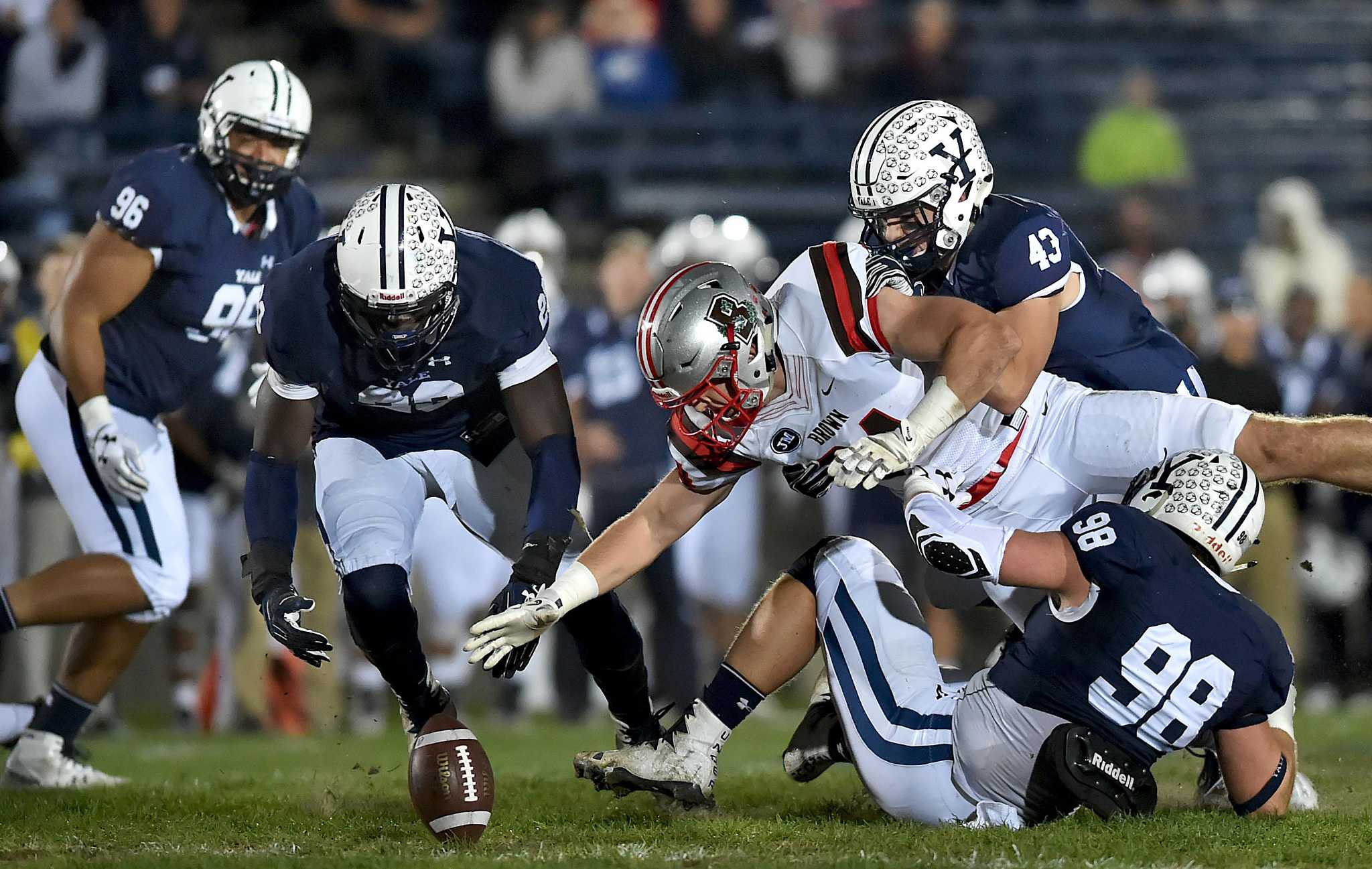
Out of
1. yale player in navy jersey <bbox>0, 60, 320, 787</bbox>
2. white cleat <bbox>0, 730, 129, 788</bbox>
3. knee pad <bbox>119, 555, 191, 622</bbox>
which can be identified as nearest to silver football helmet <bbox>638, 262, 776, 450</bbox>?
yale player in navy jersey <bbox>0, 60, 320, 787</bbox>

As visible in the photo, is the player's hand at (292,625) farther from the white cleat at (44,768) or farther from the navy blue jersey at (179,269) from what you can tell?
the navy blue jersey at (179,269)

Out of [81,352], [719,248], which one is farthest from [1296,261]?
[81,352]

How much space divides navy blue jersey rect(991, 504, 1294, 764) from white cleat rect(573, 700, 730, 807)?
96 cm

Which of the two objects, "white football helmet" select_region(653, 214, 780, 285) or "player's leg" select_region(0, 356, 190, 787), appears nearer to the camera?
"player's leg" select_region(0, 356, 190, 787)

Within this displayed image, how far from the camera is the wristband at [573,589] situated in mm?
4383

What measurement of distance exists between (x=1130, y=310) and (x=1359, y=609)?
4.77 meters

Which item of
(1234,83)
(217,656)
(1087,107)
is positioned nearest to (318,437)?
(217,656)

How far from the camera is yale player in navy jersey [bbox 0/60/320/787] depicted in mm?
5395

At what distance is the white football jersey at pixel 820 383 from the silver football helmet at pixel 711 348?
3.0 inches

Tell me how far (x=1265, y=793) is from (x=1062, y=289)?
1563mm

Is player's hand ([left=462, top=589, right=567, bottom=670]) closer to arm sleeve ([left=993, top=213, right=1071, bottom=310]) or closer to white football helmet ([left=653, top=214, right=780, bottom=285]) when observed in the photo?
arm sleeve ([left=993, top=213, right=1071, bottom=310])

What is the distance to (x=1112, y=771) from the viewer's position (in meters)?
3.94

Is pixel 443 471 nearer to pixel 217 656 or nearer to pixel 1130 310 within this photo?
pixel 1130 310

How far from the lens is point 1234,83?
1294 cm
